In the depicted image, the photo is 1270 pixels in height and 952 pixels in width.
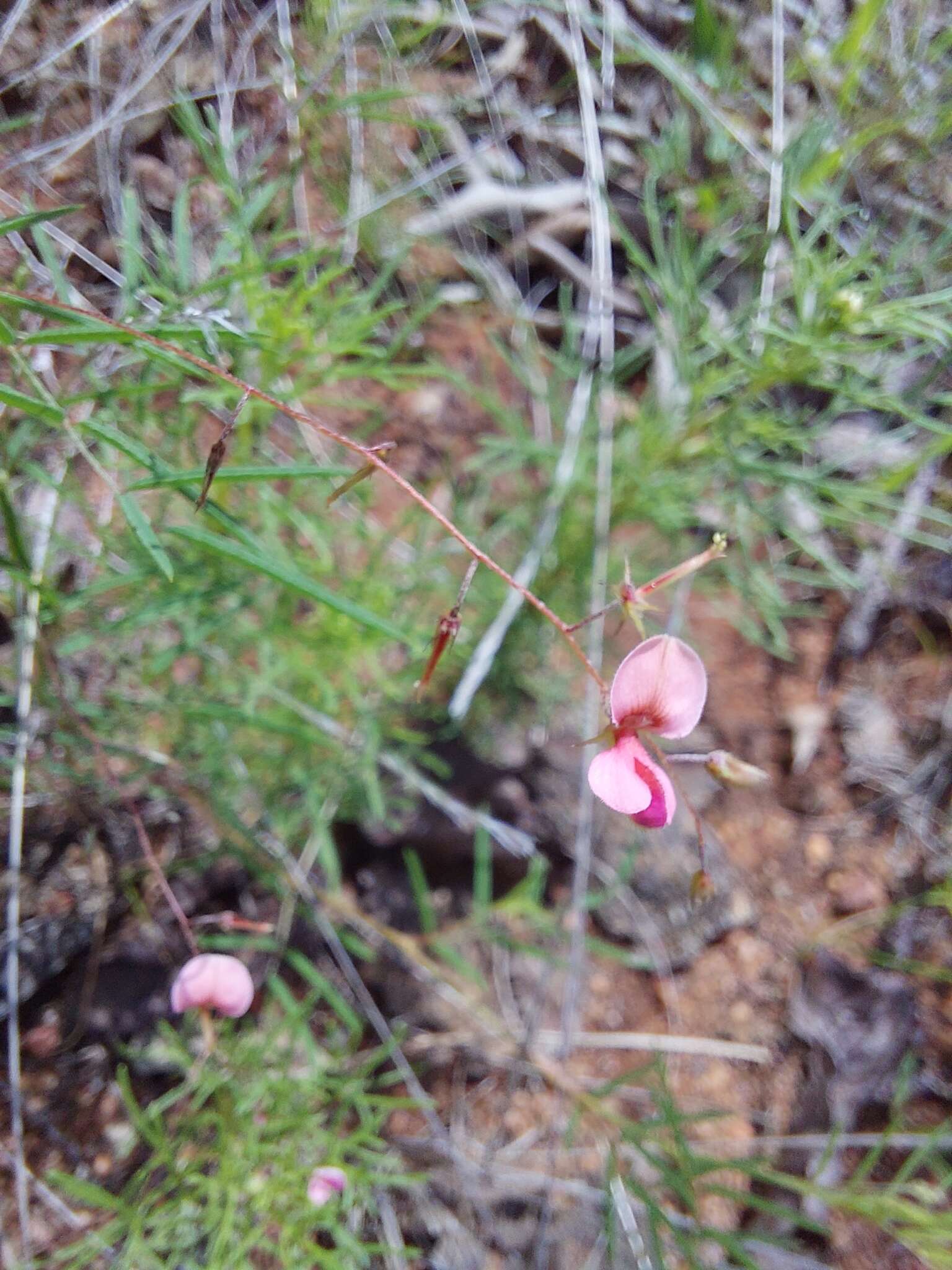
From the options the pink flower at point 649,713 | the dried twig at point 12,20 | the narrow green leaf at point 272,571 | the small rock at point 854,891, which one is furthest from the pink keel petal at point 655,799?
the small rock at point 854,891

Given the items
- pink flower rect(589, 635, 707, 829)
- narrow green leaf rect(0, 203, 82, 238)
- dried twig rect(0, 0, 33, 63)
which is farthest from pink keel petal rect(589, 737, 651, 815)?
dried twig rect(0, 0, 33, 63)

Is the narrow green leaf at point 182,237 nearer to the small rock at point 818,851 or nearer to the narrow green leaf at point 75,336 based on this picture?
the narrow green leaf at point 75,336

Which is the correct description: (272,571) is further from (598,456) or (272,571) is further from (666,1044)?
(666,1044)

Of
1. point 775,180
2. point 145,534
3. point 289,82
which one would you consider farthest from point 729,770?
point 289,82

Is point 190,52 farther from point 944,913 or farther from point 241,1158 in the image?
point 944,913

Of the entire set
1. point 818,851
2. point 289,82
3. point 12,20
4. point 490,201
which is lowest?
point 818,851

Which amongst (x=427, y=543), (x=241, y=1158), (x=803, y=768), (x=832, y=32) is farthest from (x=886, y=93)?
(x=241, y=1158)
